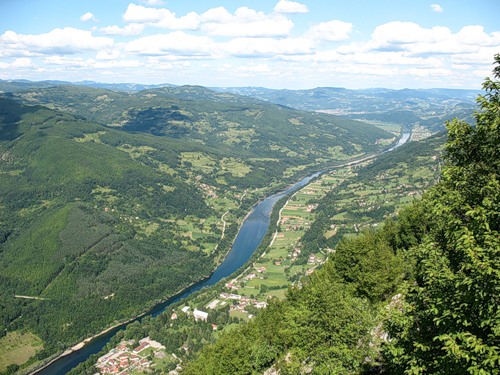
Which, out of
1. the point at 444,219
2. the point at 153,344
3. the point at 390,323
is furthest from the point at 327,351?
the point at 153,344

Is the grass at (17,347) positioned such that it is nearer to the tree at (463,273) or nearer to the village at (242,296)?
the village at (242,296)

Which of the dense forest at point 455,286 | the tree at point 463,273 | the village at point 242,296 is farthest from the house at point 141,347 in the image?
the tree at point 463,273

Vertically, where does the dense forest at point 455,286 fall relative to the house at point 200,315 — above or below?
above

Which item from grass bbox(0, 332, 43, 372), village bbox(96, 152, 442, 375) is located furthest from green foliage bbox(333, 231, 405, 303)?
grass bbox(0, 332, 43, 372)

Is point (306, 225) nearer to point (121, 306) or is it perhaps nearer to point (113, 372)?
point (121, 306)

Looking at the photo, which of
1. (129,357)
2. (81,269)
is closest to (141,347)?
(129,357)

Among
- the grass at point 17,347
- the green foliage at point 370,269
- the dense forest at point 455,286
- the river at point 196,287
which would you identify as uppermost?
the dense forest at point 455,286

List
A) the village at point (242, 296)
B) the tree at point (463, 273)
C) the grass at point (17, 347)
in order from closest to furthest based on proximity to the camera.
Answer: the tree at point (463, 273) < the village at point (242, 296) < the grass at point (17, 347)
